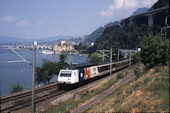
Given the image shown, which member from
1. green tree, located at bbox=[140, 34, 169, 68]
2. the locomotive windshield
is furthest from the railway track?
green tree, located at bbox=[140, 34, 169, 68]

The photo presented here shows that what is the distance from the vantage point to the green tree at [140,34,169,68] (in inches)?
685

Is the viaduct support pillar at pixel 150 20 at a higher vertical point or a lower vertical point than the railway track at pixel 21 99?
higher

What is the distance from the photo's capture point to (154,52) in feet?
58.6

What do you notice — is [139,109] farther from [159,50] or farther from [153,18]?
[153,18]

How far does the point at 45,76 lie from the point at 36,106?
58.1 ft

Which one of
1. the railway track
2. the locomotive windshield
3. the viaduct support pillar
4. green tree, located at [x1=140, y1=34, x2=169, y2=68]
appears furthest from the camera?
the viaduct support pillar

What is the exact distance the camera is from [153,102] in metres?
9.71

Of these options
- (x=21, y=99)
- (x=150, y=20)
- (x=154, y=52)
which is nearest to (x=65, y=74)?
(x=21, y=99)

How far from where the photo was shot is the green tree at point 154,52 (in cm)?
1739

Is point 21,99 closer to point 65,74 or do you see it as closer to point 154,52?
point 65,74

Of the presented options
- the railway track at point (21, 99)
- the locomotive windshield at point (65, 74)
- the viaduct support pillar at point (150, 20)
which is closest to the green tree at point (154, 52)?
the locomotive windshield at point (65, 74)

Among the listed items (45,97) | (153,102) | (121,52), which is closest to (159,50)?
(153,102)

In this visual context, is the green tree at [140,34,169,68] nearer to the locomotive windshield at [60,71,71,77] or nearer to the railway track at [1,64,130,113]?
the locomotive windshield at [60,71,71,77]

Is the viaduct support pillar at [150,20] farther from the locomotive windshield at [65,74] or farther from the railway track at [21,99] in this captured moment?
the railway track at [21,99]
